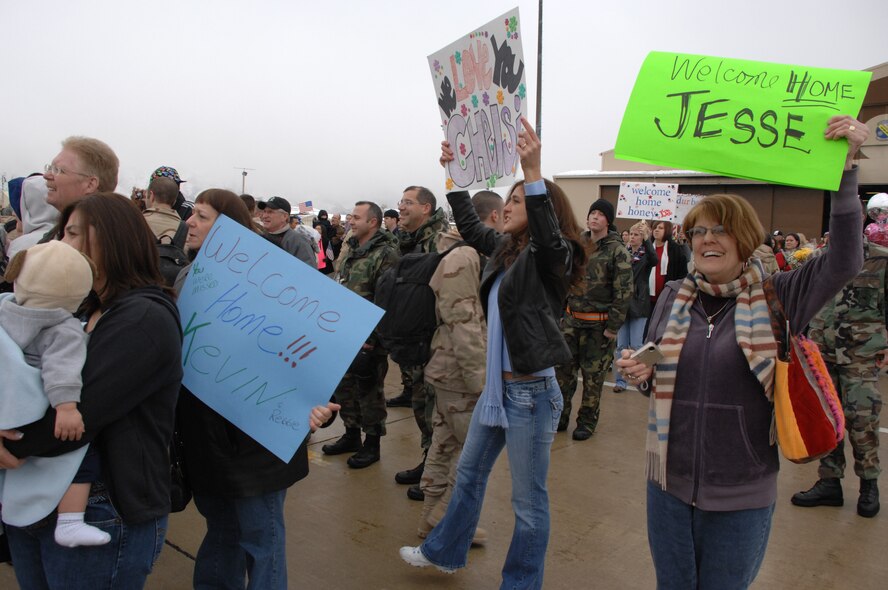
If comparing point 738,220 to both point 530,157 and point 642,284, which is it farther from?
point 642,284

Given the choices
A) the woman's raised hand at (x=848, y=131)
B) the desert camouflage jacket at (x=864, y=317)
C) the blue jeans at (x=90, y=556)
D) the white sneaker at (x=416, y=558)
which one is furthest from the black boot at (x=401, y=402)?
the woman's raised hand at (x=848, y=131)

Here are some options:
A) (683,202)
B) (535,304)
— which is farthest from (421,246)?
(683,202)

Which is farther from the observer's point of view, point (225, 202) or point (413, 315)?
point (413, 315)

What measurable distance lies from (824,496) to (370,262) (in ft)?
11.9

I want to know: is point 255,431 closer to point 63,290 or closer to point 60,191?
point 63,290

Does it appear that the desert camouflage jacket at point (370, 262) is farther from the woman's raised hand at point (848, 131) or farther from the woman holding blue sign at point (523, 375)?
the woman's raised hand at point (848, 131)

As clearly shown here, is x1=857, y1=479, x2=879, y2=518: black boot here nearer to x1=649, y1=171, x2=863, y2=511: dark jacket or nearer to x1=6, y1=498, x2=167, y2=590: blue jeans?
x1=649, y1=171, x2=863, y2=511: dark jacket

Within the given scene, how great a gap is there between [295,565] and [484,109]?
2632 millimetres

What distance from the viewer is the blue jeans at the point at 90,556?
194 centimetres

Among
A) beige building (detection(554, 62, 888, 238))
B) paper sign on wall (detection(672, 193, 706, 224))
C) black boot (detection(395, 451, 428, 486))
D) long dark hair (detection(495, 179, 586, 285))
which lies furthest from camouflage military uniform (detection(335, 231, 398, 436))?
beige building (detection(554, 62, 888, 238))

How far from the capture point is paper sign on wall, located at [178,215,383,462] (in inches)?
94.1

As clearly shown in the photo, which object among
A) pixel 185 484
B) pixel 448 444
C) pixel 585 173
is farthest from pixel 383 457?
pixel 585 173

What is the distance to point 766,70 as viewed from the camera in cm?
232

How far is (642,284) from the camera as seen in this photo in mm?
8375
